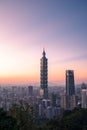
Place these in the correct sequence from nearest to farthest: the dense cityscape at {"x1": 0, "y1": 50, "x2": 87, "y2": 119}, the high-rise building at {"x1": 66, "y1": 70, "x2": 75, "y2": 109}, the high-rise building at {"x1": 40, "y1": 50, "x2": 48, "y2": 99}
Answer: the dense cityscape at {"x1": 0, "y1": 50, "x2": 87, "y2": 119}
the high-rise building at {"x1": 66, "y1": 70, "x2": 75, "y2": 109}
the high-rise building at {"x1": 40, "y1": 50, "x2": 48, "y2": 99}

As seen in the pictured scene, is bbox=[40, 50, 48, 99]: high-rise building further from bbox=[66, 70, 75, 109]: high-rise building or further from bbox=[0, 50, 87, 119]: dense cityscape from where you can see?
bbox=[66, 70, 75, 109]: high-rise building

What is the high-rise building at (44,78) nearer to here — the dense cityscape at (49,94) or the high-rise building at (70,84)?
the dense cityscape at (49,94)

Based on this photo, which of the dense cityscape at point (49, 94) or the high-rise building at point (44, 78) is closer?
the dense cityscape at point (49, 94)

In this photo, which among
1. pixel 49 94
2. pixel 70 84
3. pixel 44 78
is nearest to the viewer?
pixel 49 94

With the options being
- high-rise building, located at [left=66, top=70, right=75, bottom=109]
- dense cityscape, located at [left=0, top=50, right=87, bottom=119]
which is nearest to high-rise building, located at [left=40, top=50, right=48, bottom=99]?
dense cityscape, located at [left=0, top=50, right=87, bottom=119]

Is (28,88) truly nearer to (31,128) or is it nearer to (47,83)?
(47,83)

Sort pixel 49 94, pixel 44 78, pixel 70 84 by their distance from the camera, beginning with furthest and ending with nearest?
pixel 44 78, pixel 70 84, pixel 49 94


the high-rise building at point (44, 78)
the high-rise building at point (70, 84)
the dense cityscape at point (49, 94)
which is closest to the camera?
the dense cityscape at point (49, 94)

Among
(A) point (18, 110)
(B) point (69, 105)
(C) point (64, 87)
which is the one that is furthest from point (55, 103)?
(A) point (18, 110)

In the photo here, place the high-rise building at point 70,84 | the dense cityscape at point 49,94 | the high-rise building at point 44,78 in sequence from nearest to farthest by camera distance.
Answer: the dense cityscape at point 49,94
the high-rise building at point 70,84
the high-rise building at point 44,78

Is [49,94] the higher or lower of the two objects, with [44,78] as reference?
lower

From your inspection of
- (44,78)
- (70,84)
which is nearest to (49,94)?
(70,84)

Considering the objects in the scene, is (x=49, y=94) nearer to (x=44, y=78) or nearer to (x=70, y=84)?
(x=70, y=84)

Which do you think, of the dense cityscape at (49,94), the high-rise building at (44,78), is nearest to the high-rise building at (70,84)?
the dense cityscape at (49,94)
